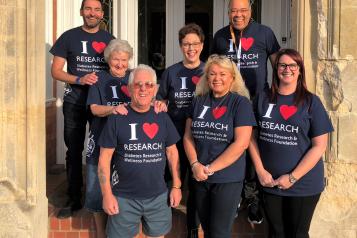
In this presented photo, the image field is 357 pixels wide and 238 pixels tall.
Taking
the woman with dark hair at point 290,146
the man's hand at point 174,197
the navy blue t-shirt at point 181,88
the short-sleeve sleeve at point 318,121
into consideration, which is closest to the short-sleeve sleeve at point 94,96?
the navy blue t-shirt at point 181,88

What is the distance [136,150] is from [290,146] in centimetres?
100

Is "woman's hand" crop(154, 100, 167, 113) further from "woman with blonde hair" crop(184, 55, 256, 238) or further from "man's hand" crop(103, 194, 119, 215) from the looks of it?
"man's hand" crop(103, 194, 119, 215)

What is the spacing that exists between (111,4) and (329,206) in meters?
3.66

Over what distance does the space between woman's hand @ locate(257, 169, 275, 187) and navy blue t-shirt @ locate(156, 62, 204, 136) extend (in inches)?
29.6

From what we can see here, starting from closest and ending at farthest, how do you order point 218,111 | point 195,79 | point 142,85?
1. point 142,85
2. point 218,111
3. point 195,79

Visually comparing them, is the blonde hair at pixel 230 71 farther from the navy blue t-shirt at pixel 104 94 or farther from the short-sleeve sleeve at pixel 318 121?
the navy blue t-shirt at pixel 104 94

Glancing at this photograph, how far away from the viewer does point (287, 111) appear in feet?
9.73

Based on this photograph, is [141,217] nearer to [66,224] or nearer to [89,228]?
[89,228]

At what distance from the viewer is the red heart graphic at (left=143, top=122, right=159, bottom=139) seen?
297 cm

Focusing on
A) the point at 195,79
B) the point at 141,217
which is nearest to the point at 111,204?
the point at 141,217

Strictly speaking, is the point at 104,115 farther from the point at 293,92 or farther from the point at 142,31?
the point at 142,31

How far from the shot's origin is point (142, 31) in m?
6.03

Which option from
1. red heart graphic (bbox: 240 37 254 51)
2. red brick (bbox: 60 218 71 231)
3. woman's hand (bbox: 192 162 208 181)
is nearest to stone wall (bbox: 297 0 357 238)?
red heart graphic (bbox: 240 37 254 51)

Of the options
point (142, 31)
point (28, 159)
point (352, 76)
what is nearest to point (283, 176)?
point (352, 76)
